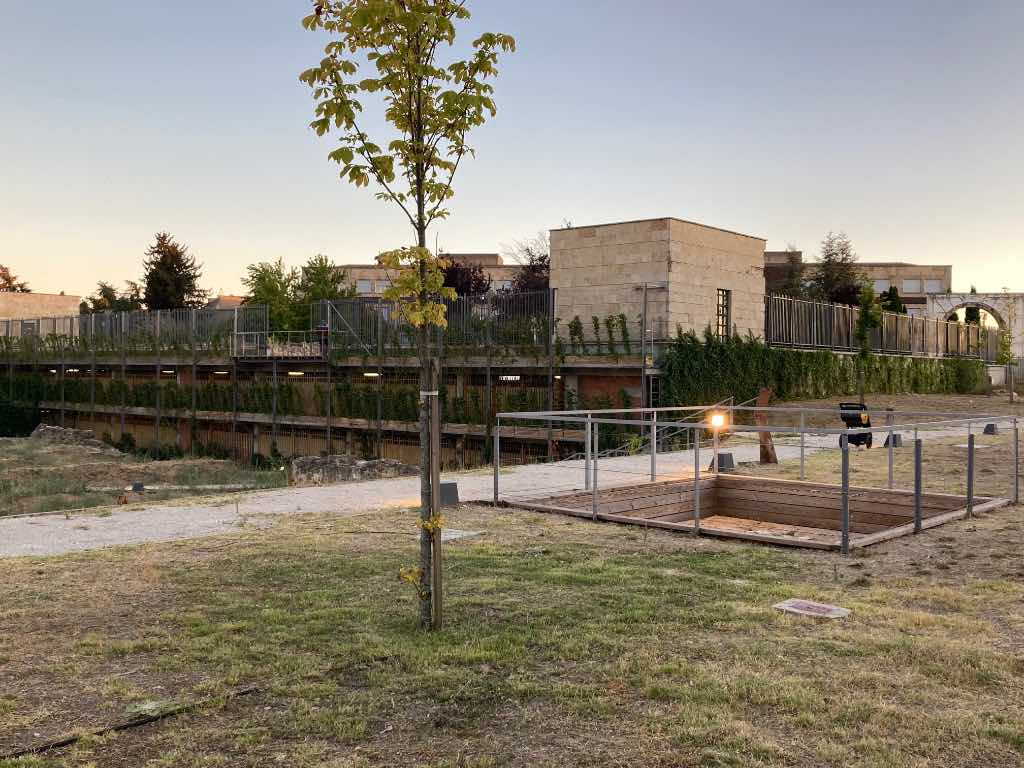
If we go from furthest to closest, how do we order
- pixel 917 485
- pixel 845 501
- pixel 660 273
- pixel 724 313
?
pixel 724 313
pixel 660 273
pixel 917 485
pixel 845 501

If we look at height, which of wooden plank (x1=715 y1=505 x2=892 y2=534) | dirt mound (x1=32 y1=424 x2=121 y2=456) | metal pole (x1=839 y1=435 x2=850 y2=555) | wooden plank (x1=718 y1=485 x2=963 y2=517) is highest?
metal pole (x1=839 y1=435 x2=850 y2=555)

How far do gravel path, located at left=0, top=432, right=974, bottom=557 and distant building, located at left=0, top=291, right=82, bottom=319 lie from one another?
206ft

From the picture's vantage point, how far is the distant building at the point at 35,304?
67812mm

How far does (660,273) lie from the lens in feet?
91.2

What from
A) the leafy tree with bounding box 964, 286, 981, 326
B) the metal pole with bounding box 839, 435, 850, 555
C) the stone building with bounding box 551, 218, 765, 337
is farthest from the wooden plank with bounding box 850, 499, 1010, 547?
the leafy tree with bounding box 964, 286, 981, 326

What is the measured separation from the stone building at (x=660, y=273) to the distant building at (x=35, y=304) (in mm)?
53925

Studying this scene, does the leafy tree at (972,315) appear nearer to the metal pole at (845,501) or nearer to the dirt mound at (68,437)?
the dirt mound at (68,437)

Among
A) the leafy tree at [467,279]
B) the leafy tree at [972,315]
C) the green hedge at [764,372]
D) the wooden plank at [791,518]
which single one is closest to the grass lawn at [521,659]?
the wooden plank at [791,518]

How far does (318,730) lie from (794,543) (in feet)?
21.6

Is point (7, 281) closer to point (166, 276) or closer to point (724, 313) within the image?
point (166, 276)

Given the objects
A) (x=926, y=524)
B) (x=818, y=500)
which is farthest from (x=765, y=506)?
(x=926, y=524)

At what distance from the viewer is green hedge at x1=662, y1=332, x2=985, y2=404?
27609 mm

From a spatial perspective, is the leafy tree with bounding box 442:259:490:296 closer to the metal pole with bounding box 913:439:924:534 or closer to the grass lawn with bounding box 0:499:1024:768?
the metal pole with bounding box 913:439:924:534

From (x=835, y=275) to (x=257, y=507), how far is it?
193ft
